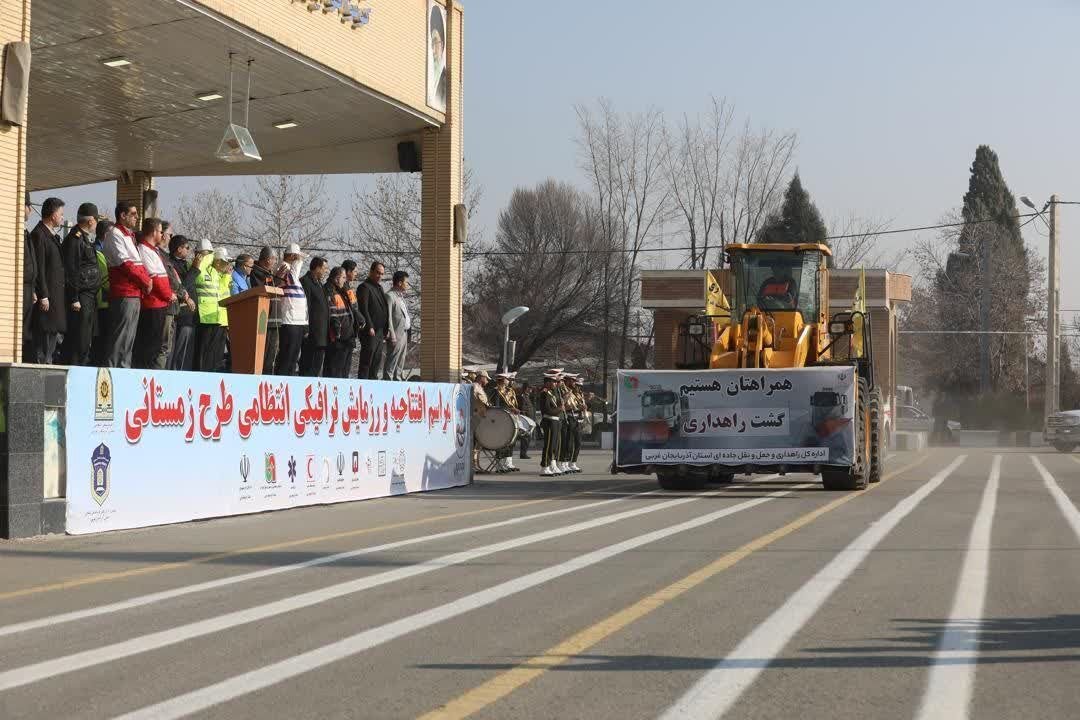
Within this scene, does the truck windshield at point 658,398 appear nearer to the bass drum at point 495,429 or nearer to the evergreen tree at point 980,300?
the bass drum at point 495,429

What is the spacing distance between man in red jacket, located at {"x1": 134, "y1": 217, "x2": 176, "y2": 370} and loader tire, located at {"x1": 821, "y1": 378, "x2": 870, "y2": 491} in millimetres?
9158

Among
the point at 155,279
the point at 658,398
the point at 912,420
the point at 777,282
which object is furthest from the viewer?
the point at 912,420

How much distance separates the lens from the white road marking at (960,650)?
5852mm

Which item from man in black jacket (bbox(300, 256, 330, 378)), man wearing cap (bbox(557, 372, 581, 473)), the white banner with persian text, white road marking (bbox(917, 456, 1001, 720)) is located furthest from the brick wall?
man wearing cap (bbox(557, 372, 581, 473))

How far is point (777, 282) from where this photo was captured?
75.4 ft

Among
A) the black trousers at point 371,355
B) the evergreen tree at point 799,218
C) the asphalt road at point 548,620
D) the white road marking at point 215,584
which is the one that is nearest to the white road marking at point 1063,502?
the asphalt road at point 548,620

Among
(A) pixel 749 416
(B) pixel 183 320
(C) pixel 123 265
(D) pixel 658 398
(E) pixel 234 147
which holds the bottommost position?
(A) pixel 749 416

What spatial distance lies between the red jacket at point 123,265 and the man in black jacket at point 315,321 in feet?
13.4

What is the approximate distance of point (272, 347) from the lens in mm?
18141

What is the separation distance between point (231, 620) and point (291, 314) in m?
10.8

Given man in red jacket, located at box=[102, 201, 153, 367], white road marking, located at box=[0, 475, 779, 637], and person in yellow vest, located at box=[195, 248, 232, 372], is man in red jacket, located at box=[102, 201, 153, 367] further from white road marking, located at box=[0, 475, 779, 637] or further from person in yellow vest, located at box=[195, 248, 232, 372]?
white road marking, located at box=[0, 475, 779, 637]

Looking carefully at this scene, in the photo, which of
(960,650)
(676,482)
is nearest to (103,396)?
(960,650)

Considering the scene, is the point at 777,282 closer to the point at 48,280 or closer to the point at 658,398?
the point at 658,398

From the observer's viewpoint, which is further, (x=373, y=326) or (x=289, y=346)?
(x=373, y=326)
